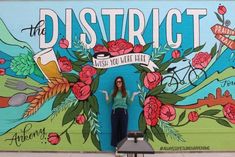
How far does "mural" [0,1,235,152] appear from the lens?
837cm

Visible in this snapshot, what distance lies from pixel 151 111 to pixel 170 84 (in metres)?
0.73

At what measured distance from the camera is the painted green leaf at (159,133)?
8336mm

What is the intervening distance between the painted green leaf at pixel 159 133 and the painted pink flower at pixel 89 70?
1.78 meters

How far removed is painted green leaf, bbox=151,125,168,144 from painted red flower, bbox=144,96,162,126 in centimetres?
14

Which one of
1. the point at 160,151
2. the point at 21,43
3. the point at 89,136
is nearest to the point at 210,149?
the point at 160,151

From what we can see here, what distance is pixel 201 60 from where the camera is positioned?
8438mm

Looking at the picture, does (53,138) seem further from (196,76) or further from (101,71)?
(196,76)

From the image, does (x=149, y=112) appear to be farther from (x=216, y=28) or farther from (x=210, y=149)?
(x=216, y=28)

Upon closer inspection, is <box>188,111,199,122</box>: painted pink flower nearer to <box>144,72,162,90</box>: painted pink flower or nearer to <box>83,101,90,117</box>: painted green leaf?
<box>144,72,162,90</box>: painted pink flower

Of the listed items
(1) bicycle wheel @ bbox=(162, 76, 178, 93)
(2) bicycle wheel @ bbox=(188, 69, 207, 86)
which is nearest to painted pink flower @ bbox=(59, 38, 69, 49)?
(1) bicycle wheel @ bbox=(162, 76, 178, 93)

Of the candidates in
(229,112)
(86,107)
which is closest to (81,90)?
(86,107)

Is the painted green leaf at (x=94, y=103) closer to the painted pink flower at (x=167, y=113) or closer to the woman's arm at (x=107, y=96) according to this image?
the woman's arm at (x=107, y=96)

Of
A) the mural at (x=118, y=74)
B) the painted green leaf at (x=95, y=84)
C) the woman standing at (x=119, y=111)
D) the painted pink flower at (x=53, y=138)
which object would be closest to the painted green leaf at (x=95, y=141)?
the mural at (x=118, y=74)

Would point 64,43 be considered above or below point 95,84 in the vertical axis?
above
